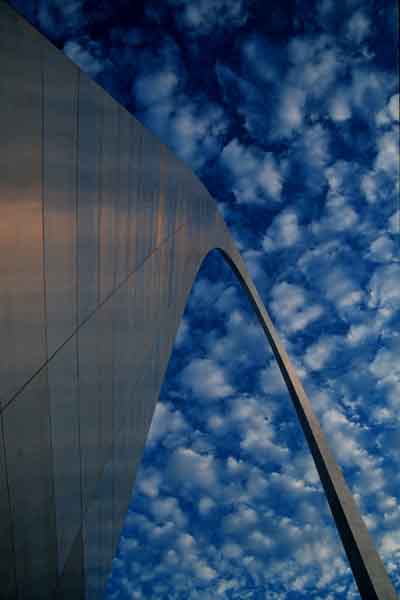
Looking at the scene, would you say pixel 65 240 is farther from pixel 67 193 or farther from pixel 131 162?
pixel 131 162

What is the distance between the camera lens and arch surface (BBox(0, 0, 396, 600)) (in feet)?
16.1

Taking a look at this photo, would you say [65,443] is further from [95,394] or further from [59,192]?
[59,192]

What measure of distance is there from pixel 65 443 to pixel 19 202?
13.6 feet

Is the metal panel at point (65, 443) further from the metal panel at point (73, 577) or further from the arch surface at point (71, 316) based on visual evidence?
the metal panel at point (73, 577)

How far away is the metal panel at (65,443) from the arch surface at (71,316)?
4 centimetres

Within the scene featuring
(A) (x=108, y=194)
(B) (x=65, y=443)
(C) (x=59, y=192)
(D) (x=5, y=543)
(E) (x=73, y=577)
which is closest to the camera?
(D) (x=5, y=543)

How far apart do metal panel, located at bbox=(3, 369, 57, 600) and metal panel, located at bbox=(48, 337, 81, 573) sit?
0.78ft

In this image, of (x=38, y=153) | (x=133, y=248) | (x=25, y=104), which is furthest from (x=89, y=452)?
(x=25, y=104)

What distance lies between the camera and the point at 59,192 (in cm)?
589

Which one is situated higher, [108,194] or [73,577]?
[108,194]

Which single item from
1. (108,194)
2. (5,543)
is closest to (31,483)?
(5,543)

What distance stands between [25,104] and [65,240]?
196 cm

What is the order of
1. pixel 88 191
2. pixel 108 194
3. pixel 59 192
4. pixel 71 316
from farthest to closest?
pixel 108 194 < pixel 88 191 < pixel 71 316 < pixel 59 192

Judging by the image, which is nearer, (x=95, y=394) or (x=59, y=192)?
(x=59, y=192)
